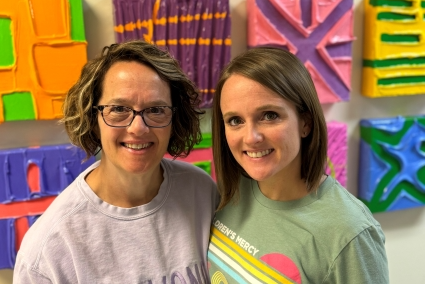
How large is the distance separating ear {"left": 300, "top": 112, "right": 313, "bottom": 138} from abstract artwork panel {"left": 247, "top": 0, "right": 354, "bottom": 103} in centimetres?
67

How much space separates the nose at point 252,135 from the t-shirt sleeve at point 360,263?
305mm

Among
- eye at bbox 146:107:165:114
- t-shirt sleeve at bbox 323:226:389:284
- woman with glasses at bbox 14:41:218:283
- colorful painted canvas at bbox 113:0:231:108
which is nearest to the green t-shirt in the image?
t-shirt sleeve at bbox 323:226:389:284

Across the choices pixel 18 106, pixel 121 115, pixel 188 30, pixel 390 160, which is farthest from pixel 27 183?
pixel 390 160

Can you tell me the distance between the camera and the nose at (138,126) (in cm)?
101

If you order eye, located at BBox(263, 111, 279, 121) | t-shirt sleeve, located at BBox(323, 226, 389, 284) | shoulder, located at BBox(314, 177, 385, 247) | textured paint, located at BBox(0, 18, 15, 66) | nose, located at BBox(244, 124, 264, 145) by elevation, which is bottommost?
t-shirt sleeve, located at BBox(323, 226, 389, 284)

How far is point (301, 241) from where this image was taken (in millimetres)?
960

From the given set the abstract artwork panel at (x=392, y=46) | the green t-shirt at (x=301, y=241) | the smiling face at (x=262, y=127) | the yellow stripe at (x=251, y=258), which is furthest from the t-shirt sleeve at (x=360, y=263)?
the abstract artwork panel at (x=392, y=46)

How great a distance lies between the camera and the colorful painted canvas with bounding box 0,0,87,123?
1394mm

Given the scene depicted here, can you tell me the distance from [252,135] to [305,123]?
0.16 meters

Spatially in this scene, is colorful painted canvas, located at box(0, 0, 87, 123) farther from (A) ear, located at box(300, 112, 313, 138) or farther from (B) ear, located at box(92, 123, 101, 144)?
(A) ear, located at box(300, 112, 313, 138)

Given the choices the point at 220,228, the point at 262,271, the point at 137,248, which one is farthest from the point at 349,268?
the point at 137,248

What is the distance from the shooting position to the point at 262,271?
101 centimetres

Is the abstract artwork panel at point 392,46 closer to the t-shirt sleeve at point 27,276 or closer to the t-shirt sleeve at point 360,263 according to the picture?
the t-shirt sleeve at point 360,263

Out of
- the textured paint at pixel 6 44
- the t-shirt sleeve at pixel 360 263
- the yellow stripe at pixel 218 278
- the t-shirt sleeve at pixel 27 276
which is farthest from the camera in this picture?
the textured paint at pixel 6 44
